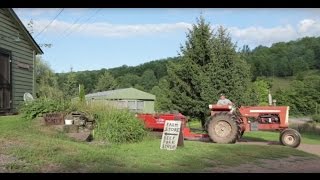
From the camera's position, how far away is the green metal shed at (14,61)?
17.3 metres

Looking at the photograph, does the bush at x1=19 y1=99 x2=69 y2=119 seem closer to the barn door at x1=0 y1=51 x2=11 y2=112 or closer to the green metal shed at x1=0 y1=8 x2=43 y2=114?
the green metal shed at x1=0 y1=8 x2=43 y2=114

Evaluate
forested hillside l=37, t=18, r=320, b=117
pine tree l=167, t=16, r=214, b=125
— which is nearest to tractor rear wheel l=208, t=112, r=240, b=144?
forested hillside l=37, t=18, r=320, b=117

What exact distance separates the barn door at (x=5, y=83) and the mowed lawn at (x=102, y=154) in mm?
3651

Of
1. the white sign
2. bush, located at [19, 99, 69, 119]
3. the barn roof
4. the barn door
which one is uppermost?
the barn roof

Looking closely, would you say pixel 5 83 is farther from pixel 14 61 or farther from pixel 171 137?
pixel 171 137

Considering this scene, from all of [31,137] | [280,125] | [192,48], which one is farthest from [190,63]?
[31,137]

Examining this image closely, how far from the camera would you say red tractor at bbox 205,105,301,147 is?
15.0m

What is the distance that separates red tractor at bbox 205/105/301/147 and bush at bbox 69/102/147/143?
100 inches

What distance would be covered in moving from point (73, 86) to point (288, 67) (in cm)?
1182

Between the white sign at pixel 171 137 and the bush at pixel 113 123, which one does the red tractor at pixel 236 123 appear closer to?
the bush at pixel 113 123

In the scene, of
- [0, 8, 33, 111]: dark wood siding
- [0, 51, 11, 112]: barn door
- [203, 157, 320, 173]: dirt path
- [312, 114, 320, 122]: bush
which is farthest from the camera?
[312, 114, 320, 122]: bush

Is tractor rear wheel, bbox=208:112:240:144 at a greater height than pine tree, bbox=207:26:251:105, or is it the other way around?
pine tree, bbox=207:26:251:105

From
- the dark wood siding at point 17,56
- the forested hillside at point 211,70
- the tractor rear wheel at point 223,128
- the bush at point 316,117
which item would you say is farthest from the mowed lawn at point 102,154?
the bush at point 316,117

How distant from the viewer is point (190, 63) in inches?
868
